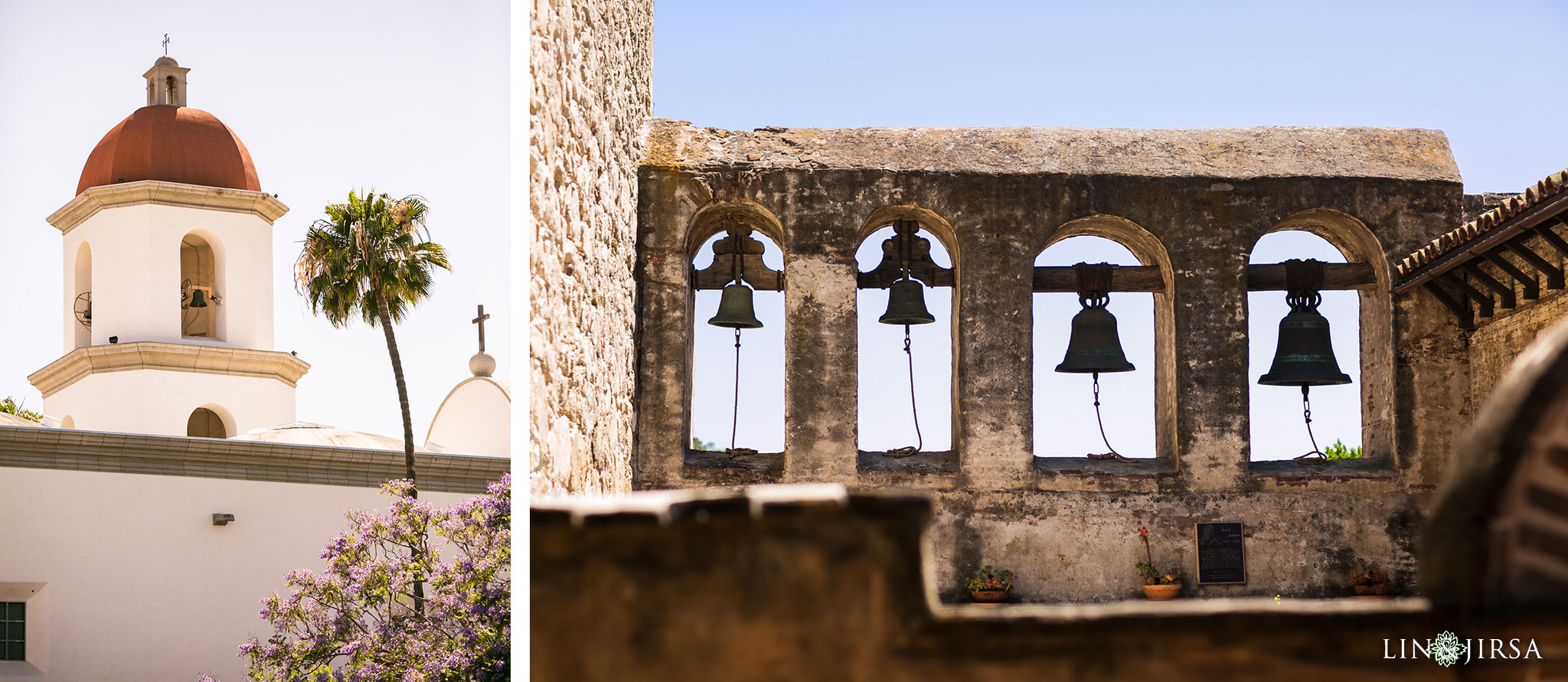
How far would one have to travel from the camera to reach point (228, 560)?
6.61m

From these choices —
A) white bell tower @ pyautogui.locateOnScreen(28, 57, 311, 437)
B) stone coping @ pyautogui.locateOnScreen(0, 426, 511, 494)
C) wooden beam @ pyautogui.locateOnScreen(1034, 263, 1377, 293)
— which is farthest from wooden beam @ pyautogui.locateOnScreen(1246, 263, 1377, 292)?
white bell tower @ pyautogui.locateOnScreen(28, 57, 311, 437)

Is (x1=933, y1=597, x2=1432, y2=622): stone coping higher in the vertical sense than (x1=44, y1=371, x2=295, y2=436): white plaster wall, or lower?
lower

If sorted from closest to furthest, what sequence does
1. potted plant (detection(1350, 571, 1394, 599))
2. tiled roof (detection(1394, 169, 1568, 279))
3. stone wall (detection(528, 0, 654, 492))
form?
1. stone wall (detection(528, 0, 654, 492))
2. tiled roof (detection(1394, 169, 1568, 279))
3. potted plant (detection(1350, 571, 1394, 599))

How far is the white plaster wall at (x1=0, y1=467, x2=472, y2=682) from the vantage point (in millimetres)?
5148

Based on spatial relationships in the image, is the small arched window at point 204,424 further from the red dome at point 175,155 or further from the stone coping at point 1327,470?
the stone coping at point 1327,470

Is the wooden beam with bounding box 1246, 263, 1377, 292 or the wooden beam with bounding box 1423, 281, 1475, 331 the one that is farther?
the wooden beam with bounding box 1246, 263, 1377, 292

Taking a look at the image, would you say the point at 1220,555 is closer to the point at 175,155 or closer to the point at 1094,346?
the point at 1094,346

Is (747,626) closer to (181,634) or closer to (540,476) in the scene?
(540,476)

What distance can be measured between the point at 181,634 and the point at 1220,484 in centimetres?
584

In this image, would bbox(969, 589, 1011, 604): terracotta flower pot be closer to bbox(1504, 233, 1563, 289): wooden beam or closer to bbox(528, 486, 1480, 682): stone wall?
bbox(1504, 233, 1563, 289): wooden beam

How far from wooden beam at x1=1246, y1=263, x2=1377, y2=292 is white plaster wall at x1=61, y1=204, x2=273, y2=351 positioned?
6.72 m

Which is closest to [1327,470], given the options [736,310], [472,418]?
[736,310]

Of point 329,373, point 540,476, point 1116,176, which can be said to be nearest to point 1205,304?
point 1116,176

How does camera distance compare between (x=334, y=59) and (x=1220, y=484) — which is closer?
(x=334, y=59)
